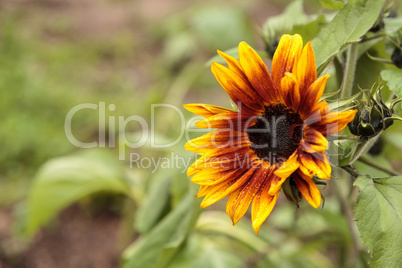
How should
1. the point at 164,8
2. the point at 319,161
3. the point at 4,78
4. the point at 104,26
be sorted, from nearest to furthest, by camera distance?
the point at 319,161 < the point at 4,78 < the point at 104,26 < the point at 164,8

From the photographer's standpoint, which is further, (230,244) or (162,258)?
(230,244)

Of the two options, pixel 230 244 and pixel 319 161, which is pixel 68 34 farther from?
pixel 319 161

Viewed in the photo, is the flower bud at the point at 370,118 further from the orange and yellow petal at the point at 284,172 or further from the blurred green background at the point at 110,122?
the blurred green background at the point at 110,122

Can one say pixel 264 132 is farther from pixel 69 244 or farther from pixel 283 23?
pixel 69 244

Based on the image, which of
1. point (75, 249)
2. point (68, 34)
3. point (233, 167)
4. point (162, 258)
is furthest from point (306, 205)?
point (68, 34)

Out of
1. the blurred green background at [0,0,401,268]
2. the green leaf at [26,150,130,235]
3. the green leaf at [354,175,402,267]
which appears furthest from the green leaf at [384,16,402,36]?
the green leaf at [26,150,130,235]

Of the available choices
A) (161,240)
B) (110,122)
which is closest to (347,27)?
(161,240)
